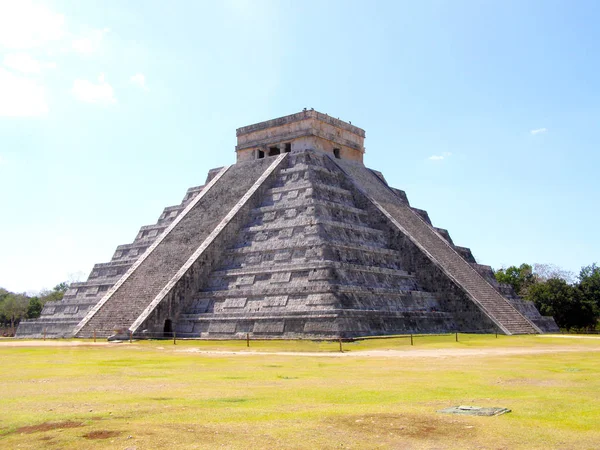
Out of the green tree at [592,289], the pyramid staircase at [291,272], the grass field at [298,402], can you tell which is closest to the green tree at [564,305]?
the green tree at [592,289]

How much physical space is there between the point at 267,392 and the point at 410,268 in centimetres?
2024

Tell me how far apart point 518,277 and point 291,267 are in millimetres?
34610

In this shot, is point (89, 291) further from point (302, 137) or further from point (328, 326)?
point (328, 326)

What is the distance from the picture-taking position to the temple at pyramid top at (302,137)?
111 ft

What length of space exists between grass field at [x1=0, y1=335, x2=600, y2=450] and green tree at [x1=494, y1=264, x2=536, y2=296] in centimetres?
3502

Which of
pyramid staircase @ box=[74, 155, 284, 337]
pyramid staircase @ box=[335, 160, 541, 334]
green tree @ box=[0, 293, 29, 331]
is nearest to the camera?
pyramid staircase @ box=[74, 155, 284, 337]

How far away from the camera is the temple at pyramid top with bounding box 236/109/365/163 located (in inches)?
1330

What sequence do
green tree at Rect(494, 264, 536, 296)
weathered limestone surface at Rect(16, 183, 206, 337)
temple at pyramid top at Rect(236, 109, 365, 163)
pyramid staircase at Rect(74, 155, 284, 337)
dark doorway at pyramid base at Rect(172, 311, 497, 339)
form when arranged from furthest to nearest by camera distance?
1. green tree at Rect(494, 264, 536, 296)
2. temple at pyramid top at Rect(236, 109, 365, 163)
3. weathered limestone surface at Rect(16, 183, 206, 337)
4. pyramid staircase at Rect(74, 155, 284, 337)
5. dark doorway at pyramid base at Rect(172, 311, 497, 339)

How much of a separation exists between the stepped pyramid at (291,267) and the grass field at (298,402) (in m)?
8.08

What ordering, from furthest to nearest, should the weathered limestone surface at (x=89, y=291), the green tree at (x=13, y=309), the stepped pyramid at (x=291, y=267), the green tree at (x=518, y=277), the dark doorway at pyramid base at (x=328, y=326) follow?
1. the green tree at (x=13, y=309)
2. the green tree at (x=518, y=277)
3. the weathered limestone surface at (x=89, y=291)
4. the stepped pyramid at (x=291, y=267)
5. the dark doorway at pyramid base at (x=328, y=326)

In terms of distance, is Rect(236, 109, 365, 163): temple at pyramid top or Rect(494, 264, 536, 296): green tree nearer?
Rect(236, 109, 365, 163): temple at pyramid top

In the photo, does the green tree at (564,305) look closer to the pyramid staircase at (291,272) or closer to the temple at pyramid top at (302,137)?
the pyramid staircase at (291,272)

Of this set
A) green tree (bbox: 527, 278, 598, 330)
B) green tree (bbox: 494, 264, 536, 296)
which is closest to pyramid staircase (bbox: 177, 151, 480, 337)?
green tree (bbox: 527, 278, 598, 330)

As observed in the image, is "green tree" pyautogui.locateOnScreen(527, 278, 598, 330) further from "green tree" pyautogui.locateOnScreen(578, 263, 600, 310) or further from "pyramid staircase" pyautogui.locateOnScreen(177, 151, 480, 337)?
"pyramid staircase" pyautogui.locateOnScreen(177, 151, 480, 337)
